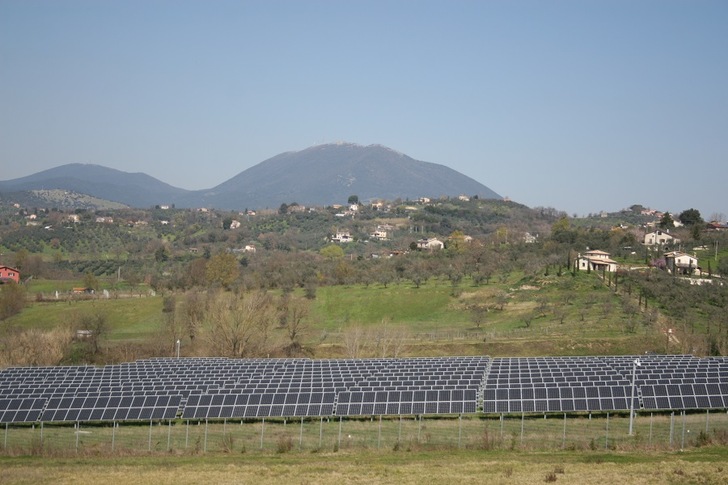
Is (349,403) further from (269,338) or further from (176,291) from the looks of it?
(176,291)

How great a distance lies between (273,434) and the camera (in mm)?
30953

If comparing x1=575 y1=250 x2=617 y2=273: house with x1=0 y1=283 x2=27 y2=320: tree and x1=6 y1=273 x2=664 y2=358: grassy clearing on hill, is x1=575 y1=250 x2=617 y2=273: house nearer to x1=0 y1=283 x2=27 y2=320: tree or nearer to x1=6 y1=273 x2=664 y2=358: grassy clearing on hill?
x1=6 y1=273 x2=664 y2=358: grassy clearing on hill

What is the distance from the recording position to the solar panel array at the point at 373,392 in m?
31.7

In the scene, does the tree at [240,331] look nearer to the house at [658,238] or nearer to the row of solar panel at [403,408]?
the row of solar panel at [403,408]

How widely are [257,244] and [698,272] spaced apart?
113 metres

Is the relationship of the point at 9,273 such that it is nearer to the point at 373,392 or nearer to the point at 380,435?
the point at 373,392

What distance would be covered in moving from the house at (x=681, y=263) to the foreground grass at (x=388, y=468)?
2667 inches

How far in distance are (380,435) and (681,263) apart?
74204 millimetres

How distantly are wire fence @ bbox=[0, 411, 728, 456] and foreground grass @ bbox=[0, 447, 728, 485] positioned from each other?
4.00 feet

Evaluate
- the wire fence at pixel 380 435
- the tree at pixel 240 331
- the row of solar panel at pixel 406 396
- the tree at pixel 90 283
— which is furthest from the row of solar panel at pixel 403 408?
the tree at pixel 90 283

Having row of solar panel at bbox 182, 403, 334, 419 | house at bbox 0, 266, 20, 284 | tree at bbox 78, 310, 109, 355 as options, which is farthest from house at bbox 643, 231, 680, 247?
row of solar panel at bbox 182, 403, 334, 419

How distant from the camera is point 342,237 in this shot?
638ft

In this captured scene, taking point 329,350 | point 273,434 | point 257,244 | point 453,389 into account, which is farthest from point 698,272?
point 257,244

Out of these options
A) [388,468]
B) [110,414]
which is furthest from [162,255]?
[388,468]
